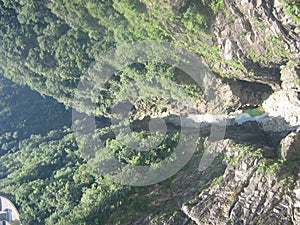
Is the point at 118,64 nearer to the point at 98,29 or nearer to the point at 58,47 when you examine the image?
the point at 98,29

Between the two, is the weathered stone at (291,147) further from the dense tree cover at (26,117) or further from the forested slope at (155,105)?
the dense tree cover at (26,117)

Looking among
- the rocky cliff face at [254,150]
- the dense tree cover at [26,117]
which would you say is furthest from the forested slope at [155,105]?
the dense tree cover at [26,117]

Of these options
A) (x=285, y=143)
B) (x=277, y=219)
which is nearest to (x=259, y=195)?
(x=277, y=219)

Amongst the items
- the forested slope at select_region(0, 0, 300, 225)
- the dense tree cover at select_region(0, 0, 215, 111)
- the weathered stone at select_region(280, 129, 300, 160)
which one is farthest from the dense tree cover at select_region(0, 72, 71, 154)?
the weathered stone at select_region(280, 129, 300, 160)

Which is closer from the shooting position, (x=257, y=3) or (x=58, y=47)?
(x=257, y=3)

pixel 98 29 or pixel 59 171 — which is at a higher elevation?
pixel 98 29

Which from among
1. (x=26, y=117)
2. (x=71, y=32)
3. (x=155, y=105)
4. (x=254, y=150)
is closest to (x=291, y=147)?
(x=254, y=150)

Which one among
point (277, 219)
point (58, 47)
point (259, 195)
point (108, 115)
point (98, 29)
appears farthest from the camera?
point (108, 115)

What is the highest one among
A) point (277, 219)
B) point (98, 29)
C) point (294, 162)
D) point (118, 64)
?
point (98, 29)

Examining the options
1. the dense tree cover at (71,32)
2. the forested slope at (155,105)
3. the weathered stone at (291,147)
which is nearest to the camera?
the forested slope at (155,105)

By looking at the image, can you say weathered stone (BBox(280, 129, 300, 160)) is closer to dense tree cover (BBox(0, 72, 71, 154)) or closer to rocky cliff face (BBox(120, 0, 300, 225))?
rocky cliff face (BBox(120, 0, 300, 225))

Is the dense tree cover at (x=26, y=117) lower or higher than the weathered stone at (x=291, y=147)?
higher
